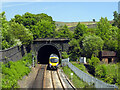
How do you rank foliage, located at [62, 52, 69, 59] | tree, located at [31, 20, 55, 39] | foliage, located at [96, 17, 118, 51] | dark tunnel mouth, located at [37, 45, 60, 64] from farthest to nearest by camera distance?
dark tunnel mouth, located at [37, 45, 60, 64] < tree, located at [31, 20, 55, 39] < foliage, located at [62, 52, 69, 59] < foliage, located at [96, 17, 118, 51]

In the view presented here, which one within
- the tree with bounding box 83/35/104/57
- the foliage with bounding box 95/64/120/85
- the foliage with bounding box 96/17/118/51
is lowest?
the foliage with bounding box 95/64/120/85

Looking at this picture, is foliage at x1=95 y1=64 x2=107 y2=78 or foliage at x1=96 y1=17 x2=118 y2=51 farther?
foliage at x1=96 y1=17 x2=118 y2=51

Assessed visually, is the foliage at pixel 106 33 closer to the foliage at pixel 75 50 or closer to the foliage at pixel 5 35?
the foliage at pixel 75 50

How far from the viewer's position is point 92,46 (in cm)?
4319

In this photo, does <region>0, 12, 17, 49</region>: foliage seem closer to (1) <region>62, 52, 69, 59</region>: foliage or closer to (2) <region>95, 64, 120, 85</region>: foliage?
(1) <region>62, 52, 69, 59</region>: foliage

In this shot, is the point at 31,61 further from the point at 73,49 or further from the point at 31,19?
the point at 31,19

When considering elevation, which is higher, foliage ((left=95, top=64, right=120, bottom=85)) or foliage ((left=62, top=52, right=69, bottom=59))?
foliage ((left=62, top=52, right=69, bottom=59))

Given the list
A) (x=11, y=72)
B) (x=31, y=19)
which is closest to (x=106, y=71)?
(x=11, y=72)

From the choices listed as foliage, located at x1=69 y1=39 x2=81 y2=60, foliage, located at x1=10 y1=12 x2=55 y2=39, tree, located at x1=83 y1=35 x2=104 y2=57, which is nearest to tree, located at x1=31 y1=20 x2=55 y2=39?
foliage, located at x1=10 y1=12 x2=55 y2=39

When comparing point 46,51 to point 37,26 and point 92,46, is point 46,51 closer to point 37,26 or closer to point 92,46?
point 37,26

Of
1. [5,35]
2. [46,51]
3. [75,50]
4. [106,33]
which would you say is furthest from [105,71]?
[46,51]

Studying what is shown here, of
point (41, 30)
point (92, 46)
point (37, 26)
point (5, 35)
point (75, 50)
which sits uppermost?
point (37, 26)

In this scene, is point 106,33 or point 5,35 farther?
point 106,33

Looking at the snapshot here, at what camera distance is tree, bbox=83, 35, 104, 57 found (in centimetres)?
4331
